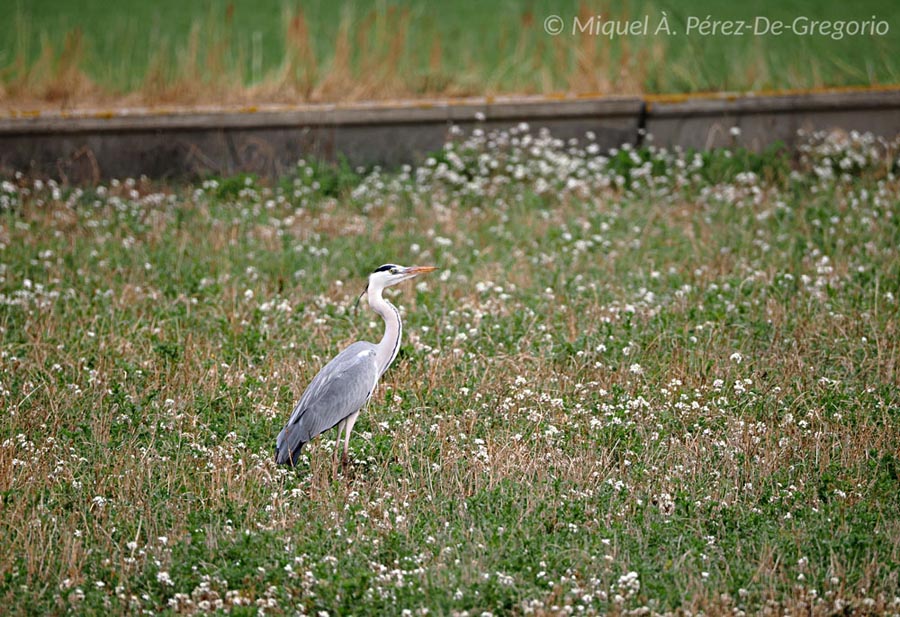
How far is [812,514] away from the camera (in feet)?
16.0

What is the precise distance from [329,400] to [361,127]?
17.7ft

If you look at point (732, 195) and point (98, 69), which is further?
point (98, 69)

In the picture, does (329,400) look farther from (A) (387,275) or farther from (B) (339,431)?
(A) (387,275)

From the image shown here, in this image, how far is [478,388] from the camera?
20.7ft

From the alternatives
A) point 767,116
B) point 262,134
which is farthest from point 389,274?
point 767,116

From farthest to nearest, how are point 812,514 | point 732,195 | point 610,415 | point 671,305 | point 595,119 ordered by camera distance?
point 595,119 < point 732,195 < point 671,305 < point 610,415 < point 812,514

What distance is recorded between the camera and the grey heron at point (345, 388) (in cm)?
540

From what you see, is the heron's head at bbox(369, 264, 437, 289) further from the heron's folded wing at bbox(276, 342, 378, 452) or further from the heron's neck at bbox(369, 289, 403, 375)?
the heron's folded wing at bbox(276, 342, 378, 452)

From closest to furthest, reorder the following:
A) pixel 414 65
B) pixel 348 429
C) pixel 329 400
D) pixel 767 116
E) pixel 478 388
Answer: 1. pixel 329 400
2. pixel 348 429
3. pixel 478 388
4. pixel 767 116
5. pixel 414 65

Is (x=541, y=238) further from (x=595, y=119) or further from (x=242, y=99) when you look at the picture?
(x=242, y=99)

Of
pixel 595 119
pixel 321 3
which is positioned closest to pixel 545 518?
pixel 595 119

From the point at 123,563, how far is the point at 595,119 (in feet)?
23.4

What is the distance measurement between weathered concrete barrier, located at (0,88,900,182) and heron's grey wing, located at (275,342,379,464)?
5.01 meters

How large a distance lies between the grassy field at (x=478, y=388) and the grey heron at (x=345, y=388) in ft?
0.55
